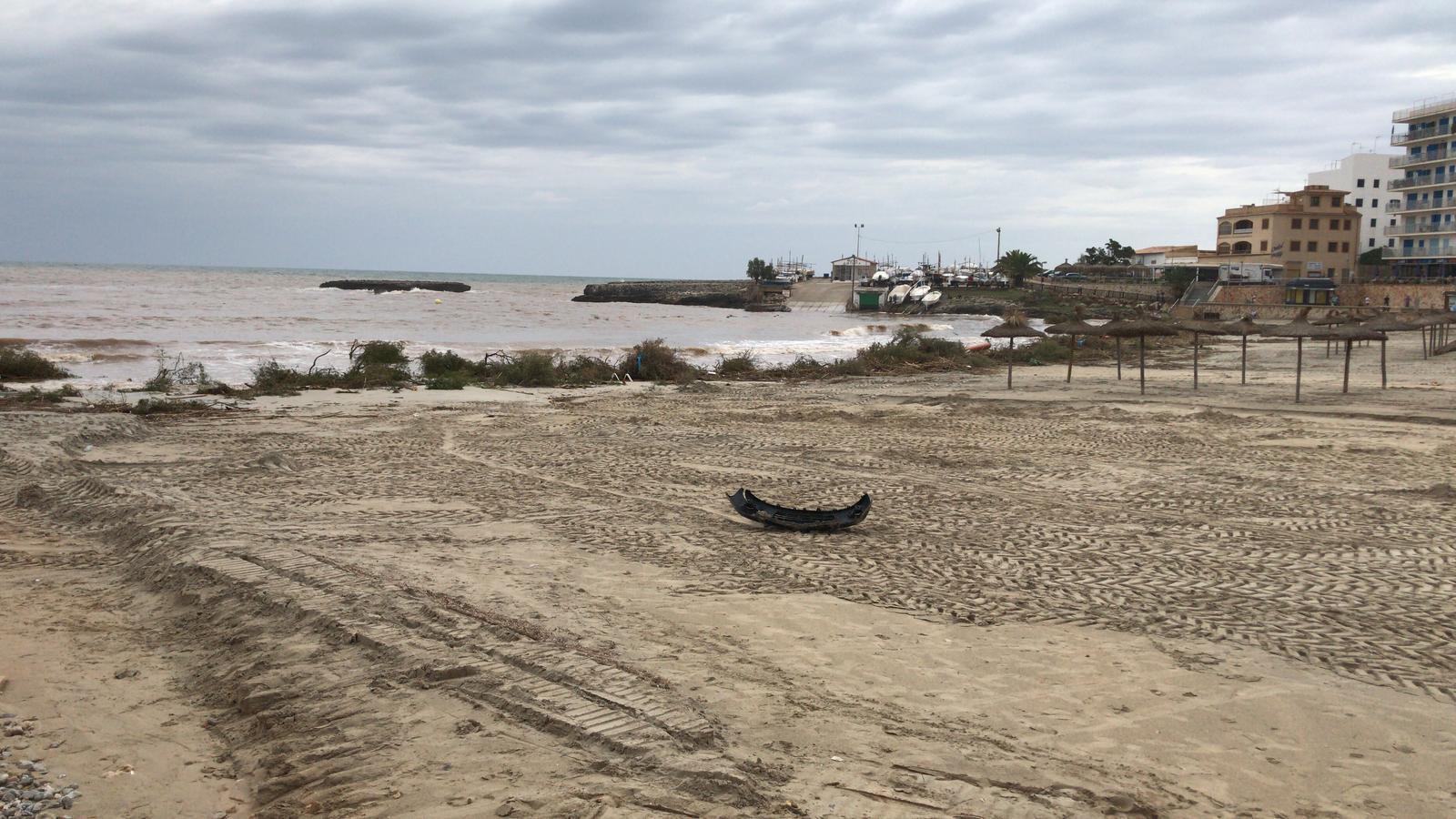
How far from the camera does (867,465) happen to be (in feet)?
40.2

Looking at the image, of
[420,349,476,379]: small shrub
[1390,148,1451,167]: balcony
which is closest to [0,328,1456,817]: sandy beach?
[420,349,476,379]: small shrub

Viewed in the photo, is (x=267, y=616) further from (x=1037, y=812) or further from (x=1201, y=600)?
(x=1201, y=600)

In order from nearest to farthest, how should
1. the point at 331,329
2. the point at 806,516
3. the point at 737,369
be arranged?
the point at 806,516 < the point at 737,369 < the point at 331,329

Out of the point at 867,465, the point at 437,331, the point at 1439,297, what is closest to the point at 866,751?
the point at 867,465

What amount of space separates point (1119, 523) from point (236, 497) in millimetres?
7734

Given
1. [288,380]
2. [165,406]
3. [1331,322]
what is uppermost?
[1331,322]

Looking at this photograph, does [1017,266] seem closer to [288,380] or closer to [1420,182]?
[1420,182]

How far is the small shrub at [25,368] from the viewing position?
1991 cm

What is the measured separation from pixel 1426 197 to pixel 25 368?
76.4m

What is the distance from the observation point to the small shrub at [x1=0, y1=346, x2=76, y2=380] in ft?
65.3

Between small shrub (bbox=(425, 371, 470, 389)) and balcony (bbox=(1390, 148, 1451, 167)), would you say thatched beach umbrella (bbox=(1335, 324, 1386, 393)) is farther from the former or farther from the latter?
balcony (bbox=(1390, 148, 1451, 167))

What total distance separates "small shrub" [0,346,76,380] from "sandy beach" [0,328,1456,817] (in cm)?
905

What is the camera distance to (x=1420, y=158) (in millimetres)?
68500

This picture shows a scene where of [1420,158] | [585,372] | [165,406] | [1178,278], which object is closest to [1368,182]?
[1420,158]
